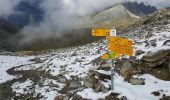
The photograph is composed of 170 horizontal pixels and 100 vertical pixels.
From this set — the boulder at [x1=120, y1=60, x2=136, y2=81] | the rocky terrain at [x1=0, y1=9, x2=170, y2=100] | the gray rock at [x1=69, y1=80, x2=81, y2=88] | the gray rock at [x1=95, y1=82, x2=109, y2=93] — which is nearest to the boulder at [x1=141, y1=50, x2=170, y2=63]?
the rocky terrain at [x1=0, y1=9, x2=170, y2=100]

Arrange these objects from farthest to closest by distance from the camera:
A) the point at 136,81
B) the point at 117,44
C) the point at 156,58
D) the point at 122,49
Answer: the point at 156,58
the point at 136,81
the point at 117,44
the point at 122,49

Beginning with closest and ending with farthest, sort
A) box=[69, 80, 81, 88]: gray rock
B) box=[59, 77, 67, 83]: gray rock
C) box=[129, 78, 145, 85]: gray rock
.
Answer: box=[129, 78, 145, 85]: gray rock < box=[69, 80, 81, 88]: gray rock < box=[59, 77, 67, 83]: gray rock

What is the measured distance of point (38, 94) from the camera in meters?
24.9

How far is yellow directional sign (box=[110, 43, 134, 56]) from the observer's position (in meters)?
16.7

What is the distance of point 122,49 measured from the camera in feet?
56.2

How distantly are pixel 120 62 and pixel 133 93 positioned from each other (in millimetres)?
5244

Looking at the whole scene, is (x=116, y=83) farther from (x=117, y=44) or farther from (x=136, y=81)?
(x=117, y=44)

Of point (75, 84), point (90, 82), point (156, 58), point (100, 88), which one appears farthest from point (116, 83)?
point (75, 84)

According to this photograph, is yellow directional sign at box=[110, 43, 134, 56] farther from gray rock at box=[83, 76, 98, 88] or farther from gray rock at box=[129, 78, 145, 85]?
gray rock at box=[83, 76, 98, 88]

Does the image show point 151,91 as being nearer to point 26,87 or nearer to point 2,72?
Answer: point 26,87

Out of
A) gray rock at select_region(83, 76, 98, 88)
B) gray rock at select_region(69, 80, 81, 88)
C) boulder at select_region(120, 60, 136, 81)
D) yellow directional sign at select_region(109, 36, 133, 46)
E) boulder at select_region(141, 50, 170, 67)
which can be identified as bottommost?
gray rock at select_region(69, 80, 81, 88)

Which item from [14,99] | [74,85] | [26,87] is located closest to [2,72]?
[26,87]

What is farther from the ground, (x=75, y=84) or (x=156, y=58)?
(x=156, y=58)

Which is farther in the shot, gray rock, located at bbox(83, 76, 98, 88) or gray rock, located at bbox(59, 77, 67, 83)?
gray rock, located at bbox(59, 77, 67, 83)
